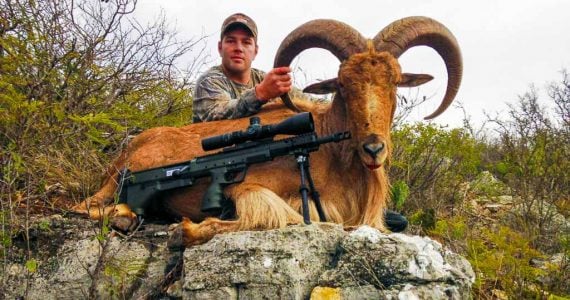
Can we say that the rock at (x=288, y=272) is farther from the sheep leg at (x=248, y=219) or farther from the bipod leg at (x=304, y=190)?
the bipod leg at (x=304, y=190)

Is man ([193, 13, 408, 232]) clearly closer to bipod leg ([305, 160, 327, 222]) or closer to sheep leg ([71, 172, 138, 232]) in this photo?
bipod leg ([305, 160, 327, 222])

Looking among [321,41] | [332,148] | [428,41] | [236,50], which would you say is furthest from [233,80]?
[428,41]

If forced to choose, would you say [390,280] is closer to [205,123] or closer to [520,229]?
[205,123]

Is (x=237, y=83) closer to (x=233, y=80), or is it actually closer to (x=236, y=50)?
(x=233, y=80)

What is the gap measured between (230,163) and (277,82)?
2.68ft

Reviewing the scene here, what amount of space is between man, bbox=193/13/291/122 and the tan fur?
0.26 metres

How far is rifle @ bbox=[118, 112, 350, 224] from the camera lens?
3.96 meters

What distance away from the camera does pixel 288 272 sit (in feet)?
9.92

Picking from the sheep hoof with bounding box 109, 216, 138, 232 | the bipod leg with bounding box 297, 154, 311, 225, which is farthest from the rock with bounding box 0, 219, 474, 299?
the sheep hoof with bounding box 109, 216, 138, 232

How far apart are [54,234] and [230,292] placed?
1676 mm

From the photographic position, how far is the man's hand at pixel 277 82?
180 inches

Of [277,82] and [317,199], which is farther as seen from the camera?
[277,82]

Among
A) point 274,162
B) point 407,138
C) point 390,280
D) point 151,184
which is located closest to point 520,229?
point 407,138

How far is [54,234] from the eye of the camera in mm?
3996
